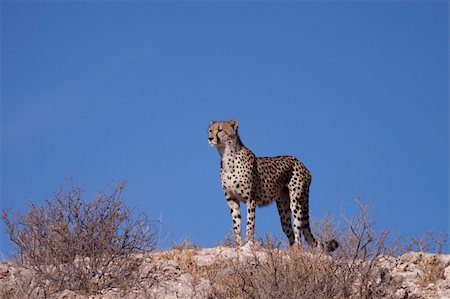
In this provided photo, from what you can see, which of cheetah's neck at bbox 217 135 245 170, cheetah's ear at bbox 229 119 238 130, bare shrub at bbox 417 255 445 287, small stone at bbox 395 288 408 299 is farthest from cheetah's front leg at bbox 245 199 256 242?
small stone at bbox 395 288 408 299

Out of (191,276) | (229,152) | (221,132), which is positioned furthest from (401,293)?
(221,132)

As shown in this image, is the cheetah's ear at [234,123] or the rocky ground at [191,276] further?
the cheetah's ear at [234,123]

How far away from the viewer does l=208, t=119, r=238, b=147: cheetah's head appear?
13602 millimetres

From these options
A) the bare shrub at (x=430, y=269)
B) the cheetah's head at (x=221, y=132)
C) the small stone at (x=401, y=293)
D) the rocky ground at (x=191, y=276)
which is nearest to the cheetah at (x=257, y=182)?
the cheetah's head at (x=221, y=132)

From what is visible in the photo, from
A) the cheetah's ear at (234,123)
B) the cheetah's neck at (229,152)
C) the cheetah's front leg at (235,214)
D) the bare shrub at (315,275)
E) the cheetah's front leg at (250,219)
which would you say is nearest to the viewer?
the bare shrub at (315,275)

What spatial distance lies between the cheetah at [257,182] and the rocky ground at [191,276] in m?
2.15

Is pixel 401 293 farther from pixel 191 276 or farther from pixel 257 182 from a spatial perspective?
pixel 257 182

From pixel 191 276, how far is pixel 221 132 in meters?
4.09

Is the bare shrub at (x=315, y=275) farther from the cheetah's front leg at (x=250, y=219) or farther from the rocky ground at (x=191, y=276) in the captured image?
the cheetah's front leg at (x=250, y=219)

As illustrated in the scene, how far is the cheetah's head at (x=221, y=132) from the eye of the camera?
44.6ft

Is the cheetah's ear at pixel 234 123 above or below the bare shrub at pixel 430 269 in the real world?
above

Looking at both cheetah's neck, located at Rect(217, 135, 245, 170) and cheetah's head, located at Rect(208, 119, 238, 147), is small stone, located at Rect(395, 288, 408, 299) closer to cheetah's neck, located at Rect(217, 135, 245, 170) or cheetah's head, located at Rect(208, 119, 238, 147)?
cheetah's neck, located at Rect(217, 135, 245, 170)

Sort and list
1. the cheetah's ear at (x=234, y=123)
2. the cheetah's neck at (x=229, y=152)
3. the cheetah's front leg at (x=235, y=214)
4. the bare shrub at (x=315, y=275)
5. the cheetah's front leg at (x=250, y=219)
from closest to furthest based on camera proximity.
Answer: the bare shrub at (x=315, y=275), the cheetah's front leg at (x=250, y=219), the cheetah's front leg at (x=235, y=214), the cheetah's neck at (x=229, y=152), the cheetah's ear at (x=234, y=123)

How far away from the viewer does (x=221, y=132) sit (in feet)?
44.8
